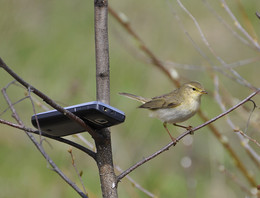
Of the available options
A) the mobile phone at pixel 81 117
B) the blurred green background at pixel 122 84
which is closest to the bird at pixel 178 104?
the blurred green background at pixel 122 84

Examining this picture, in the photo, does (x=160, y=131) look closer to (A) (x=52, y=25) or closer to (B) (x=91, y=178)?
(B) (x=91, y=178)

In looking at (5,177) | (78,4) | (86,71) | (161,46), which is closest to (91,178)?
(5,177)

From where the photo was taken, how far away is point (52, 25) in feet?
24.5

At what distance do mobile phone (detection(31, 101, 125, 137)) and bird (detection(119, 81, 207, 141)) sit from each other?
2130 mm

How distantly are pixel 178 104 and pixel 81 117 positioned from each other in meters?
2.38

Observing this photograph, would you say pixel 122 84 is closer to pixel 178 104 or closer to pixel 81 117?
pixel 178 104

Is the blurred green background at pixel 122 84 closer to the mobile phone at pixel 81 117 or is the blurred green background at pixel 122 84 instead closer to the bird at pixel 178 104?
the bird at pixel 178 104

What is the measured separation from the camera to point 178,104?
425 centimetres

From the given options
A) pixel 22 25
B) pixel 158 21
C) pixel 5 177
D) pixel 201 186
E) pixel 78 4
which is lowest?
pixel 201 186

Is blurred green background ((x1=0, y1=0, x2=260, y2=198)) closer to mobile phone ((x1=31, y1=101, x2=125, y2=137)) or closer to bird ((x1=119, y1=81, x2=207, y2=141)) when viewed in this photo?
bird ((x1=119, y1=81, x2=207, y2=141))

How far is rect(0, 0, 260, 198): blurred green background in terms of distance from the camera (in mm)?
5230

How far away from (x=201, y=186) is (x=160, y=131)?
1062 millimetres

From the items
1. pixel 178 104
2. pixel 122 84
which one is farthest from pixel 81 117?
pixel 122 84

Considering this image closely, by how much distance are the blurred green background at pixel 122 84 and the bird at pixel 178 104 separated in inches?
11.5
